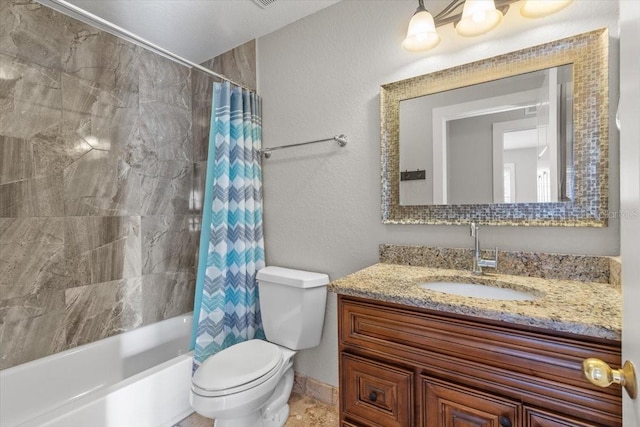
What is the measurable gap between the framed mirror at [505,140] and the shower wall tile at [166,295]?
171 cm

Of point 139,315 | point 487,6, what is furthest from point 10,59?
point 487,6

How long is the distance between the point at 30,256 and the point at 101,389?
2.72 ft

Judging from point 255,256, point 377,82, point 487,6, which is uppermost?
point 487,6

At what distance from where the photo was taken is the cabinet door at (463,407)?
82 centimetres

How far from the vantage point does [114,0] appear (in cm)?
165

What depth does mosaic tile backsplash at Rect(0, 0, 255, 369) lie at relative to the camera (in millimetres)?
1575

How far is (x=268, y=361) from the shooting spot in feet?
4.75

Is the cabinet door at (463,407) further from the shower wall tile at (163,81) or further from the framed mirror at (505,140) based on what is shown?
the shower wall tile at (163,81)

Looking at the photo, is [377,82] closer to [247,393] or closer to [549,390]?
[549,390]

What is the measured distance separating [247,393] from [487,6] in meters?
1.88

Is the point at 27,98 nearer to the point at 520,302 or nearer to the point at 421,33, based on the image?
the point at 421,33

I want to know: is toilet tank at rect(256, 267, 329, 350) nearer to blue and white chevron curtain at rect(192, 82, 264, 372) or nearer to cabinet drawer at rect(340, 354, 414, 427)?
blue and white chevron curtain at rect(192, 82, 264, 372)

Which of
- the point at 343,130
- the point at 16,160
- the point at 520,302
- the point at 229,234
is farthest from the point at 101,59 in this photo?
the point at 520,302

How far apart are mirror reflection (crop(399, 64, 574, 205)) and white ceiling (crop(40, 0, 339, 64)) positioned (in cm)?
93
